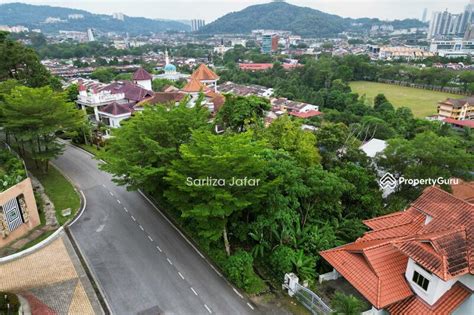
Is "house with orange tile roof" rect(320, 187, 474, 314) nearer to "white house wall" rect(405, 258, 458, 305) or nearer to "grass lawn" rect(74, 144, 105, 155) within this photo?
"white house wall" rect(405, 258, 458, 305)

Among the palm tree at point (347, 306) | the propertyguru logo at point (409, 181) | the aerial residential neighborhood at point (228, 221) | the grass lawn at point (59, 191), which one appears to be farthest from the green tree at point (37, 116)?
the propertyguru logo at point (409, 181)

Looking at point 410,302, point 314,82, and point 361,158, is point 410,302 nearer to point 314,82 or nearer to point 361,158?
point 361,158

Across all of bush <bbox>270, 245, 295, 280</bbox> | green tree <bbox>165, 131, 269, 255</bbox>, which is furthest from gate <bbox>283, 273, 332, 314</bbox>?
green tree <bbox>165, 131, 269, 255</bbox>

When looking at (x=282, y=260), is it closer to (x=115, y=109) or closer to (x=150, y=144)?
(x=150, y=144)

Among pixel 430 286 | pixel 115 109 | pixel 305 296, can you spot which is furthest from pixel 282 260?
pixel 115 109

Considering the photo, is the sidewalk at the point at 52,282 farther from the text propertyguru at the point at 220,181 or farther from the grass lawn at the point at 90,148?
the grass lawn at the point at 90,148
